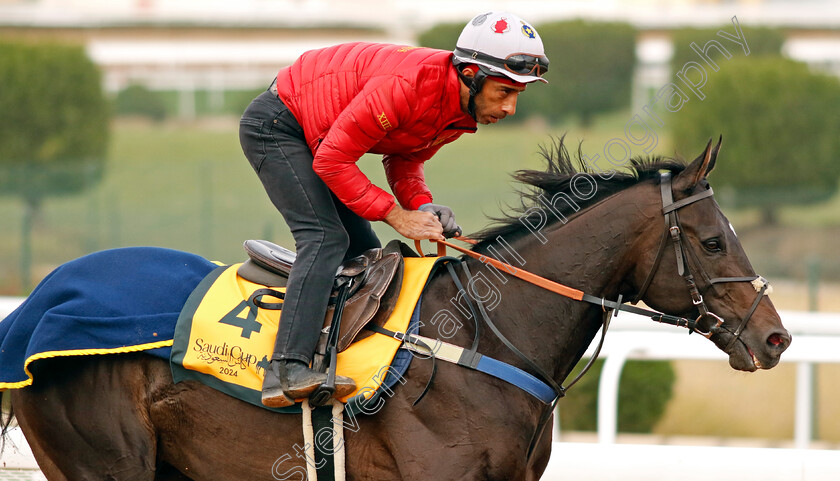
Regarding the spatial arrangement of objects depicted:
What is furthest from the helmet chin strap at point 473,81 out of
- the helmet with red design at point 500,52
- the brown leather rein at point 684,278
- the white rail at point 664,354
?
the white rail at point 664,354

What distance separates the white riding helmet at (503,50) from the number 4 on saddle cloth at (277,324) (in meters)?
0.71

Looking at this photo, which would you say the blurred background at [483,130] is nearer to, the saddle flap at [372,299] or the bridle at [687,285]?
the bridle at [687,285]

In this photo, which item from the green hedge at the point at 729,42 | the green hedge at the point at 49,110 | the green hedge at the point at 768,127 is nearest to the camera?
the green hedge at the point at 768,127

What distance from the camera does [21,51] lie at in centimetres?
1856

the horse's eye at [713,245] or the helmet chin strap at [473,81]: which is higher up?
the helmet chin strap at [473,81]

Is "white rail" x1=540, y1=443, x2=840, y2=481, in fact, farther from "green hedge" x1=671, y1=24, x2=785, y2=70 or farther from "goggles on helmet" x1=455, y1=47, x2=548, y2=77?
"green hedge" x1=671, y1=24, x2=785, y2=70

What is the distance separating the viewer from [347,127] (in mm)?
3115

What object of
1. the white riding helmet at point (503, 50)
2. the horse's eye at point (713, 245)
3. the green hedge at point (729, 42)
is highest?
the green hedge at point (729, 42)

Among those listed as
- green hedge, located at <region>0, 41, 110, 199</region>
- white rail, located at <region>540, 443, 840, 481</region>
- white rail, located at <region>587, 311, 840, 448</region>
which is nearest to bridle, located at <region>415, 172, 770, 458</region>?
white rail, located at <region>540, 443, 840, 481</region>

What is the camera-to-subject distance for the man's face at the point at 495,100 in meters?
3.22

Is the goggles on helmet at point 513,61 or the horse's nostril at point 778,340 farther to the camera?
the goggles on helmet at point 513,61

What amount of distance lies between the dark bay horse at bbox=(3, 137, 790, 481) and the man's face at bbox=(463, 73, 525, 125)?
0.26 meters

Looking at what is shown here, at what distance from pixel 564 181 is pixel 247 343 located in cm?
128

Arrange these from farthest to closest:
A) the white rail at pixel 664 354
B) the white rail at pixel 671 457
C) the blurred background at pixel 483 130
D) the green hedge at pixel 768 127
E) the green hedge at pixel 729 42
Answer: the green hedge at pixel 729 42
the green hedge at pixel 768 127
the blurred background at pixel 483 130
the white rail at pixel 664 354
the white rail at pixel 671 457
